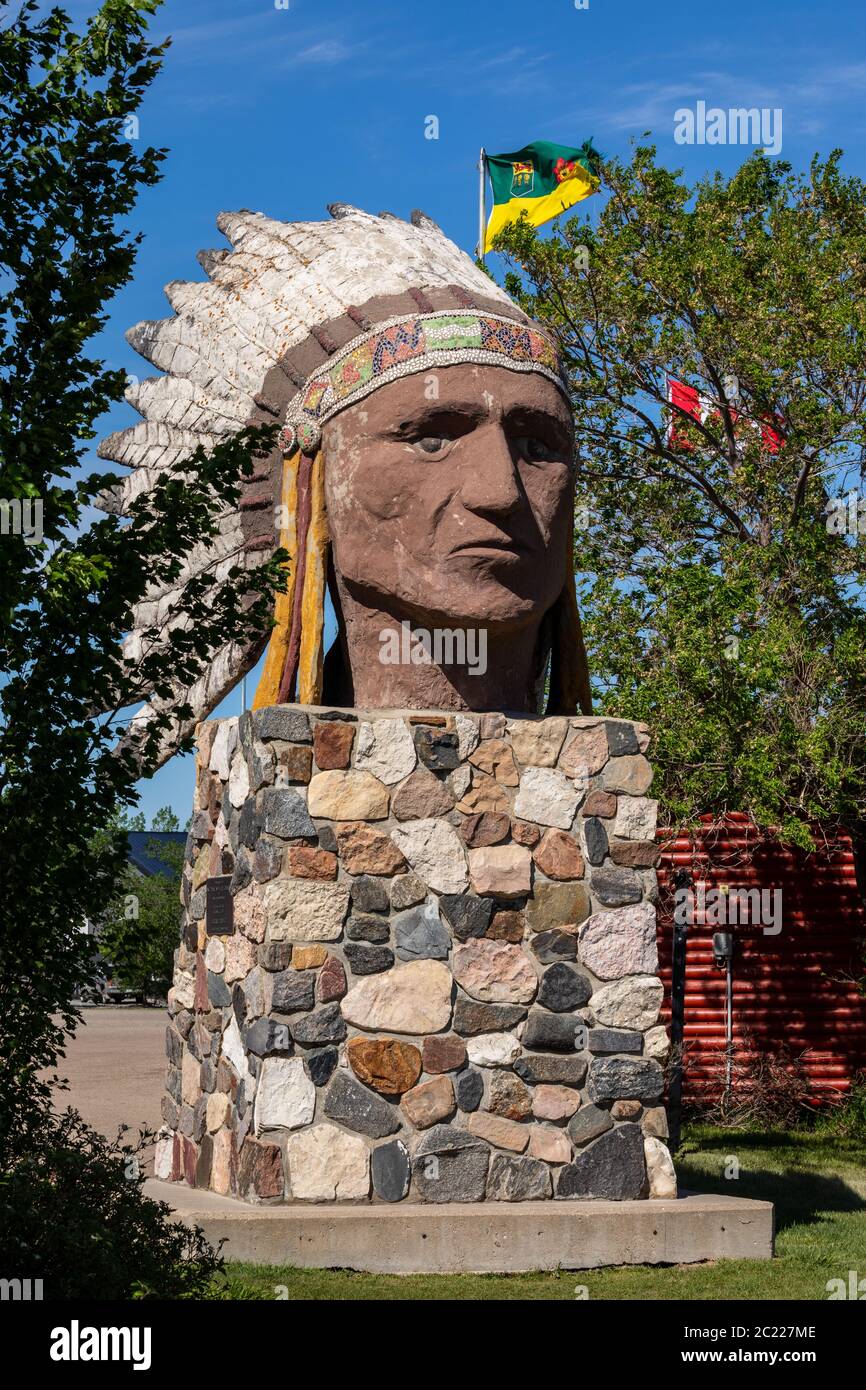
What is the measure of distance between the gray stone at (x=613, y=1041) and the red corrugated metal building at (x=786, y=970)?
6.56 m

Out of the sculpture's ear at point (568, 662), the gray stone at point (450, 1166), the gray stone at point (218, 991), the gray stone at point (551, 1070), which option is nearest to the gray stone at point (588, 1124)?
the gray stone at point (551, 1070)

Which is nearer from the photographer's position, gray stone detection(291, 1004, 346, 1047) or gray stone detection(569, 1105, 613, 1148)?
gray stone detection(291, 1004, 346, 1047)

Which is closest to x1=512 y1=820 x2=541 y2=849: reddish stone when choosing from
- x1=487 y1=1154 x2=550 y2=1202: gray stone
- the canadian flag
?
x1=487 y1=1154 x2=550 y2=1202: gray stone

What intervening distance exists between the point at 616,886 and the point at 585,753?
630 millimetres

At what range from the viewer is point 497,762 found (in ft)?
23.9

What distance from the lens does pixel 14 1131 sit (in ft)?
16.6

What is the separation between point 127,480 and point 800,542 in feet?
20.3

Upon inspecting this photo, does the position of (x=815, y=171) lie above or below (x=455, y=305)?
above

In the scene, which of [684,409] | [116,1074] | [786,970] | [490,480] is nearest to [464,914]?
[490,480]

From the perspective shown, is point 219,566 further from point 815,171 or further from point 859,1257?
point 815,171

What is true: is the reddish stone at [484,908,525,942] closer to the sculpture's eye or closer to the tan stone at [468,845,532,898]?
the tan stone at [468,845,532,898]

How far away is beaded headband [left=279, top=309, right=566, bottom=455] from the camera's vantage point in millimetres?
7305

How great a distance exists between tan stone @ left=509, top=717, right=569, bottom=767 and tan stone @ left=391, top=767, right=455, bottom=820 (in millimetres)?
405

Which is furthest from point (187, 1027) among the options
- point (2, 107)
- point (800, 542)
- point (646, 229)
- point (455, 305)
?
point (646, 229)
